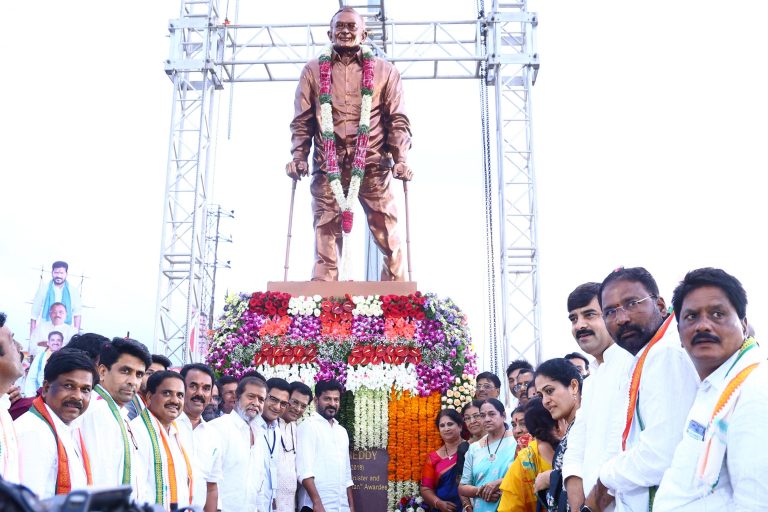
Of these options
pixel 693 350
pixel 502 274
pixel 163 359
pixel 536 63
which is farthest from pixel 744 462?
pixel 536 63

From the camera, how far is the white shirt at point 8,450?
2.69m

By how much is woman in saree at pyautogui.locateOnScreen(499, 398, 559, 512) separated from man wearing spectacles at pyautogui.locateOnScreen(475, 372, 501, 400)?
2476mm

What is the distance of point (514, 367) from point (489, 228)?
4.99 m

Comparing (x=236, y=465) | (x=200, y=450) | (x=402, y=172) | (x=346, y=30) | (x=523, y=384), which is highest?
(x=346, y=30)

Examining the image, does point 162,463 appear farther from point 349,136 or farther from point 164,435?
point 349,136

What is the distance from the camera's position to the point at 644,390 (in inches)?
107

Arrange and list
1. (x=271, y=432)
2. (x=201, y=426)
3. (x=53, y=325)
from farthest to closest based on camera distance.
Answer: (x=53, y=325), (x=271, y=432), (x=201, y=426)

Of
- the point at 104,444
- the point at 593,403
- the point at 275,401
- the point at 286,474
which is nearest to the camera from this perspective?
the point at 593,403

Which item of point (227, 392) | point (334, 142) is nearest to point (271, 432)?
point (227, 392)

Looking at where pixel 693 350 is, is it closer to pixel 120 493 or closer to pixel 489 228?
pixel 120 493

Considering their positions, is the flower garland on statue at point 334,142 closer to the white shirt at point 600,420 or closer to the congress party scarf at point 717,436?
the white shirt at point 600,420

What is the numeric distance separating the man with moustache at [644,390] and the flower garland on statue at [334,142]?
489 centimetres

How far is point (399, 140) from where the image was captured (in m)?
8.00

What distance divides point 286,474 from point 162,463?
202 cm
